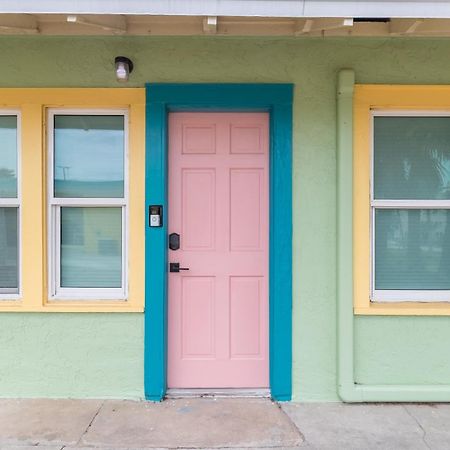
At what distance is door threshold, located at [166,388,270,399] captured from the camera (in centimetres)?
387

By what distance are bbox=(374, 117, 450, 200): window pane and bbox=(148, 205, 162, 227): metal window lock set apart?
176 cm

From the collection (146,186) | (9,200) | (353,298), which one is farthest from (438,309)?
(9,200)

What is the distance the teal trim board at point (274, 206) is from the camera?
3775mm

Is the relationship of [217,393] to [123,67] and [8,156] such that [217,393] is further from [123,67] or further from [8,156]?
[123,67]

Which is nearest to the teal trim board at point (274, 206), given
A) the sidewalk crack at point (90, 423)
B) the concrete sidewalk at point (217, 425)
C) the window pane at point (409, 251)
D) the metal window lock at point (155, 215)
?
the metal window lock at point (155, 215)

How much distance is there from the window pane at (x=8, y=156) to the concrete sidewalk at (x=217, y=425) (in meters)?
Result: 1.69

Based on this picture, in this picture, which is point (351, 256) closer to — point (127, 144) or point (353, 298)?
point (353, 298)

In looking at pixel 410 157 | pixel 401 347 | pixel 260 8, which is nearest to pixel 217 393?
pixel 401 347

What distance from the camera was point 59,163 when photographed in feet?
12.7

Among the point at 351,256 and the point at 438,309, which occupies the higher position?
the point at 351,256

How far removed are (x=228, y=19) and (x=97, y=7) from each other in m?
0.97

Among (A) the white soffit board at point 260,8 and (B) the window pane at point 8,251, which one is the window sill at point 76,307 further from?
(A) the white soffit board at point 260,8

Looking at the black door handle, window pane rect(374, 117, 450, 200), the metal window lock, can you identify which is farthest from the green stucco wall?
the metal window lock

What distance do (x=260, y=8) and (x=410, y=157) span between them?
1.72m
